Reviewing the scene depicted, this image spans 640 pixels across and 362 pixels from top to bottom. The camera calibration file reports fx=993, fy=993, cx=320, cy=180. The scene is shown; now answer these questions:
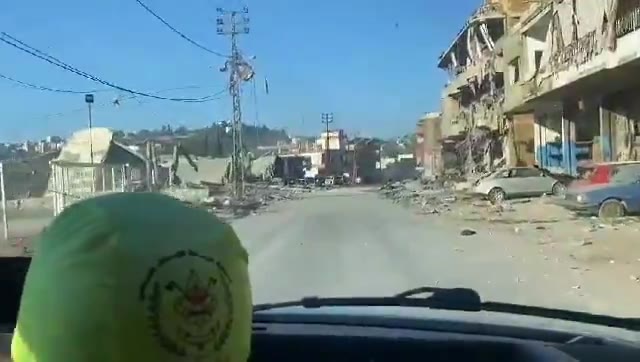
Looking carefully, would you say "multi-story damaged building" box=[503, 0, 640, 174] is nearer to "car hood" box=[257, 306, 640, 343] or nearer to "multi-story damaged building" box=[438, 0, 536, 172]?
"multi-story damaged building" box=[438, 0, 536, 172]

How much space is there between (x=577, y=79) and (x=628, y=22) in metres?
5.85

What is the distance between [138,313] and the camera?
1.40m

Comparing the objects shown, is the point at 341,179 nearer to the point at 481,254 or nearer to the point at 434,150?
the point at 434,150

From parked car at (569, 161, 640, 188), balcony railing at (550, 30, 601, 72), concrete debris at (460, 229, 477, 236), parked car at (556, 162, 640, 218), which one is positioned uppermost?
balcony railing at (550, 30, 601, 72)

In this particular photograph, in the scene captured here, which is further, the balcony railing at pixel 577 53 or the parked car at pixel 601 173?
the balcony railing at pixel 577 53

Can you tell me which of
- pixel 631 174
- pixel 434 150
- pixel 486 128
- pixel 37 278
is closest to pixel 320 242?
pixel 631 174

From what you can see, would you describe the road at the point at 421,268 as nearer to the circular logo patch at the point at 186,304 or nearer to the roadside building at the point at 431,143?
the circular logo patch at the point at 186,304

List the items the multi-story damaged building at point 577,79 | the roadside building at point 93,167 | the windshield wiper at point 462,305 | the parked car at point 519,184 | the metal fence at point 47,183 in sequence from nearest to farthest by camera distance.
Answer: the windshield wiper at point 462,305
the metal fence at point 47,183
the roadside building at point 93,167
the multi-story damaged building at point 577,79
the parked car at point 519,184

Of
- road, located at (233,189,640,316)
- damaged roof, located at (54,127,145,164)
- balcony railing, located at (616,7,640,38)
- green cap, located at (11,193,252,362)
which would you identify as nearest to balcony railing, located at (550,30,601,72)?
balcony railing, located at (616,7,640,38)

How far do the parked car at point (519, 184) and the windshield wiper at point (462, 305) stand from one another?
36.2 meters

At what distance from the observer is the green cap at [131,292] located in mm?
1406

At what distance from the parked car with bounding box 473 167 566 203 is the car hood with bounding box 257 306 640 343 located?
119 ft

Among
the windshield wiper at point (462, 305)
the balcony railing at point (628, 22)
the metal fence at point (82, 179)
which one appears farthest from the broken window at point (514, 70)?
the windshield wiper at point (462, 305)

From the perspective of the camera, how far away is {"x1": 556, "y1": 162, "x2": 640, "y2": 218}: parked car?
25.4 m
